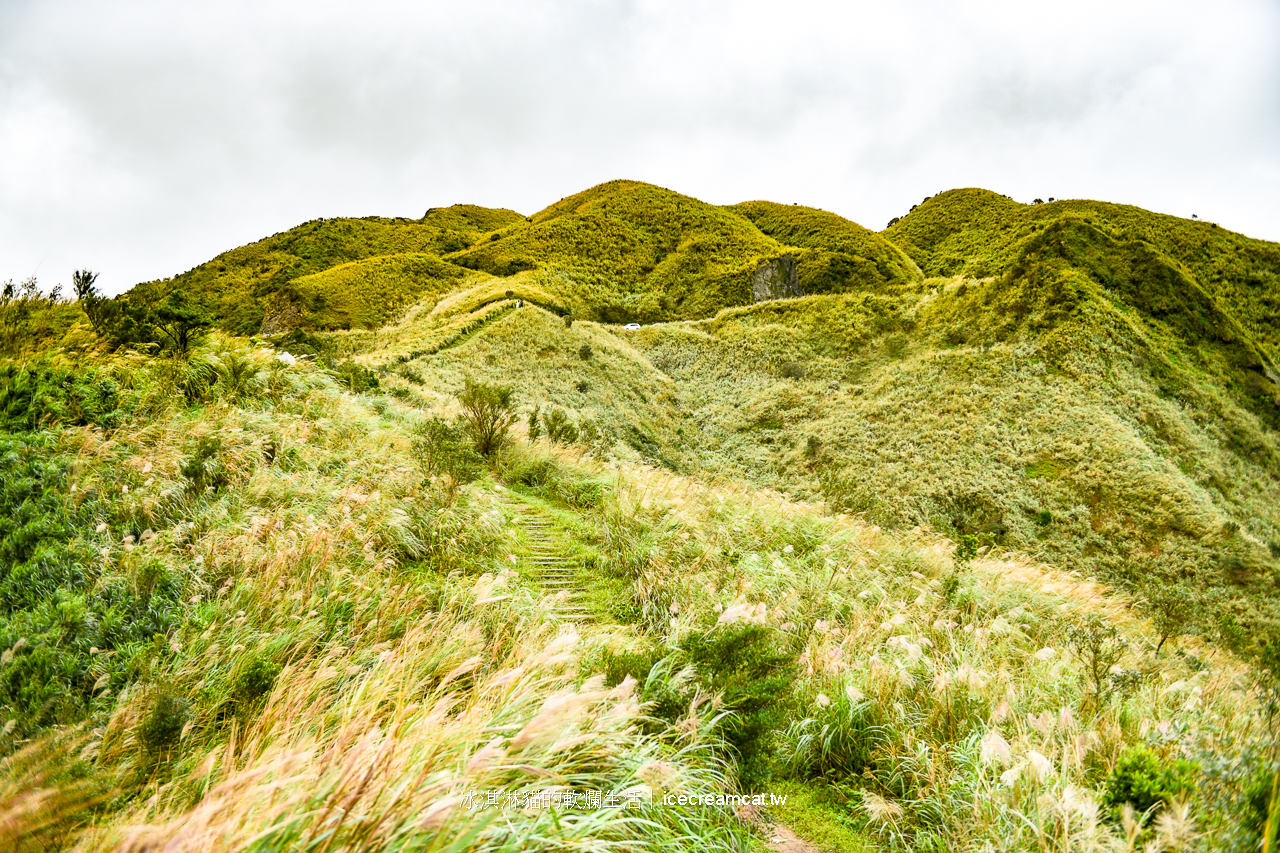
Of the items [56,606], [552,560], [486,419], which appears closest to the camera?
[56,606]

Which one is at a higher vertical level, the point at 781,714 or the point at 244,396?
the point at 244,396

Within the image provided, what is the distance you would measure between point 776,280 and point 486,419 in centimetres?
4380

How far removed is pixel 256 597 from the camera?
3.46 m

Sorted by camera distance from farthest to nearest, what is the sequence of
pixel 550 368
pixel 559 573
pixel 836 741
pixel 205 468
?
pixel 550 368, pixel 559 573, pixel 205 468, pixel 836 741

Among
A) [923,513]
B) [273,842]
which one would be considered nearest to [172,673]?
[273,842]

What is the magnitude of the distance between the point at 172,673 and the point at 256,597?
732 millimetres

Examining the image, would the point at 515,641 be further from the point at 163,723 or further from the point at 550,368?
the point at 550,368

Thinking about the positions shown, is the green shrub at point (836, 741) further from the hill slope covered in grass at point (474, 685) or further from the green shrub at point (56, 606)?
the green shrub at point (56, 606)

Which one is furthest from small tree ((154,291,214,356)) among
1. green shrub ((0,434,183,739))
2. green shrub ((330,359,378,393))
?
green shrub ((0,434,183,739))

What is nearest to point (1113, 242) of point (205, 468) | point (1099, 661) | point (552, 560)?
point (1099, 661)

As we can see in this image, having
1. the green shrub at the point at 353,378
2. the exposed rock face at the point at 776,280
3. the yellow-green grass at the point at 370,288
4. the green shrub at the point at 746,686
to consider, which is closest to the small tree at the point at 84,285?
the green shrub at the point at 353,378

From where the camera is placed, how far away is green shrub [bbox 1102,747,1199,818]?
2195 mm

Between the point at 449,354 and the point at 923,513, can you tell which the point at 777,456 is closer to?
the point at 923,513

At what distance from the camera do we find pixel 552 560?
6.58m
